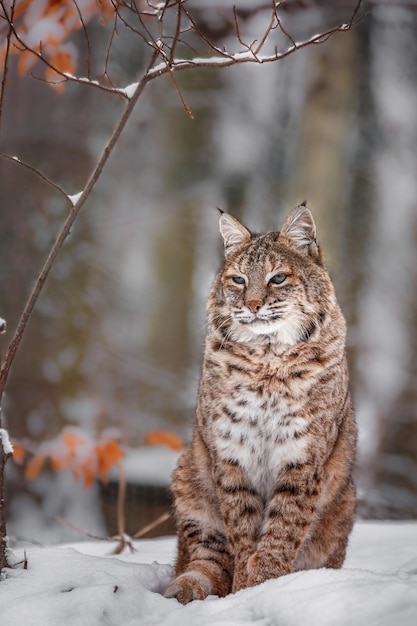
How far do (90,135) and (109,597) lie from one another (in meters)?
5.00

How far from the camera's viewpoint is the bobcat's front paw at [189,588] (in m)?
2.40

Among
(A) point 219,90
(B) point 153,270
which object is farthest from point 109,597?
(A) point 219,90

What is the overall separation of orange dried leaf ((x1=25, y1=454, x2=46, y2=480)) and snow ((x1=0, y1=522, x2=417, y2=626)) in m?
3.04

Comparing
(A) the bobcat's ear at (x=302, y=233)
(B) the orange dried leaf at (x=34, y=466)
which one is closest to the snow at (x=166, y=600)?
(A) the bobcat's ear at (x=302, y=233)

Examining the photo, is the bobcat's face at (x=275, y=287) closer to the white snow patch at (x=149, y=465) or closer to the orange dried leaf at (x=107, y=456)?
the orange dried leaf at (x=107, y=456)

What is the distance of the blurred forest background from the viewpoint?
19.4 ft

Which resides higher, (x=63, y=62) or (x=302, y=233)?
(x=63, y=62)

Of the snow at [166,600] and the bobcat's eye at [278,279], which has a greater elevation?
the bobcat's eye at [278,279]

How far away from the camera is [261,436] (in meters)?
2.60

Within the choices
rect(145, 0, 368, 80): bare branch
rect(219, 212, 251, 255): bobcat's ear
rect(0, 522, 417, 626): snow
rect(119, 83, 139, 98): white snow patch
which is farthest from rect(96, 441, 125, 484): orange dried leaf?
rect(145, 0, 368, 80): bare branch

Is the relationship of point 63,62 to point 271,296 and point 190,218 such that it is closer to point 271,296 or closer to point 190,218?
point 271,296

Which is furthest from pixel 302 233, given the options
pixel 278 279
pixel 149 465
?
pixel 149 465

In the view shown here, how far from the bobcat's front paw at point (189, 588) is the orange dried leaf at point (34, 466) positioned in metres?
3.24

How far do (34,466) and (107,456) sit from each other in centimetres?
117
